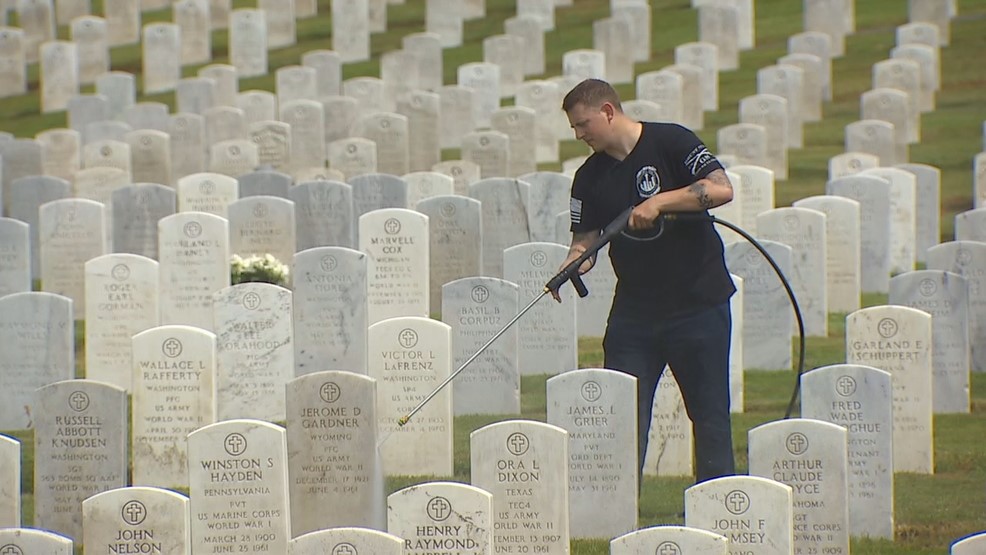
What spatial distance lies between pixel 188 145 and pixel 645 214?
11.6 meters

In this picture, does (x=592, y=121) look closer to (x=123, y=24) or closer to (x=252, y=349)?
(x=252, y=349)

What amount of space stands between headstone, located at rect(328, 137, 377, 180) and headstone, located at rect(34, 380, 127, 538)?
8.81 meters

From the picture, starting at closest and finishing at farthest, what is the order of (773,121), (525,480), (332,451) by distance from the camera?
(525,480) → (332,451) → (773,121)

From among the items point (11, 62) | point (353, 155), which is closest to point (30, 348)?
point (353, 155)

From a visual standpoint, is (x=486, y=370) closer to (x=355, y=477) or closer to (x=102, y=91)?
(x=355, y=477)

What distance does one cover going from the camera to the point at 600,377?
806cm

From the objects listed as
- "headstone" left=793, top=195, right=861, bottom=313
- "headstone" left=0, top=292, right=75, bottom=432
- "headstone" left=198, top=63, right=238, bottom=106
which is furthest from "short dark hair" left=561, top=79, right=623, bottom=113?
"headstone" left=198, top=63, right=238, bottom=106

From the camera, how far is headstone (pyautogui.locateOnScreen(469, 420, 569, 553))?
750 cm

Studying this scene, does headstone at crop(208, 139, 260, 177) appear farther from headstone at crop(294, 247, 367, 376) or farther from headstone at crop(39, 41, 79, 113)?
headstone at crop(39, 41, 79, 113)

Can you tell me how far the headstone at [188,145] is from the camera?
59.2 feet

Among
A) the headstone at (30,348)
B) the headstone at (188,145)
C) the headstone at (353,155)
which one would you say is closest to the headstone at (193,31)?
the headstone at (188,145)

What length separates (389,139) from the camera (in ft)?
57.7

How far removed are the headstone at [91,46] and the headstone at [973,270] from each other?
1488 centimetres

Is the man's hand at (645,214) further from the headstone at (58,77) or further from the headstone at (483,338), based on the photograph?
the headstone at (58,77)
